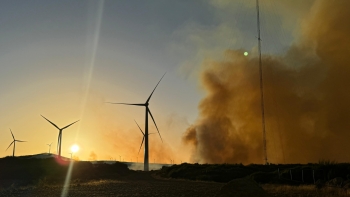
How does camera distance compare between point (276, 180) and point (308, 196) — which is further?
point (276, 180)

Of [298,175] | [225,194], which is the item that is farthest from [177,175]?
[225,194]

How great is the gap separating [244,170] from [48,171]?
1890 inches

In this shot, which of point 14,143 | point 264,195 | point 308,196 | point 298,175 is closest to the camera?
point 264,195

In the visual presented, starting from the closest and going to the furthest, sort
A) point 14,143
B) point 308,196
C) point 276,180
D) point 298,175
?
1. point 308,196
2. point 276,180
3. point 298,175
4. point 14,143

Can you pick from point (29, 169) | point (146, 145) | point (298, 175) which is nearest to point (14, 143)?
point (29, 169)

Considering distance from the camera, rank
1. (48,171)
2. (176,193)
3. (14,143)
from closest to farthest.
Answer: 1. (176,193)
2. (48,171)
3. (14,143)

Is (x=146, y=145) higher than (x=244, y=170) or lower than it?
higher

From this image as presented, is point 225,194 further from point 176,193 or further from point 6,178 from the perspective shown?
point 6,178

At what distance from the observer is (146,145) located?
8656cm

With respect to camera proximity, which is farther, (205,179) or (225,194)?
(205,179)

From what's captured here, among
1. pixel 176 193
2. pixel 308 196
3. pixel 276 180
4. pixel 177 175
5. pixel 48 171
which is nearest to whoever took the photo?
pixel 308 196

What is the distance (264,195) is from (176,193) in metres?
13.5

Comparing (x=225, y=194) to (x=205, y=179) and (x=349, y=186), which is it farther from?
(x=205, y=179)

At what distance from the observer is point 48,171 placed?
3595 inches
